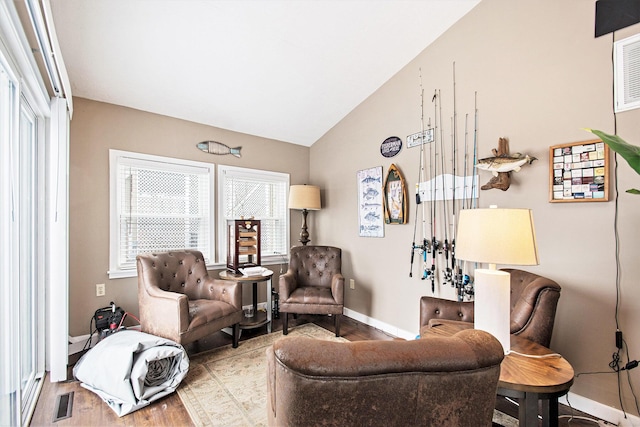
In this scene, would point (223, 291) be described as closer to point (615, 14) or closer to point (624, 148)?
point (624, 148)

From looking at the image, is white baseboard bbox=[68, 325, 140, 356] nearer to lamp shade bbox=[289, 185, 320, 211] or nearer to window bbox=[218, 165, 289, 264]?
window bbox=[218, 165, 289, 264]

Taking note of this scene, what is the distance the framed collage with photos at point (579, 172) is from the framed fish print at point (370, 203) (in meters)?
1.57

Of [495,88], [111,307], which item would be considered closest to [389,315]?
[495,88]

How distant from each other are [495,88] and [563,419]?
7.71 ft

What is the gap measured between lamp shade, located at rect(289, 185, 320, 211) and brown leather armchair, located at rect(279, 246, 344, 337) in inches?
21.3

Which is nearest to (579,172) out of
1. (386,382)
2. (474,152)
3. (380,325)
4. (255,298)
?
(474,152)

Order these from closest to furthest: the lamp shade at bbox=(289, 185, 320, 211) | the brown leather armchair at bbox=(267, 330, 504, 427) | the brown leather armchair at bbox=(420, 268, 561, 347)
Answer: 1. the brown leather armchair at bbox=(267, 330, 504, 427)
2. the brown leather armchair at bbox=(420, 268, 561, 347)
3. the lamp shade at bbox=(289, 185, 320, 211)

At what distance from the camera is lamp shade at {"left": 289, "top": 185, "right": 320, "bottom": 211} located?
3.64 m

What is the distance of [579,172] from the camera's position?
6.17 ft

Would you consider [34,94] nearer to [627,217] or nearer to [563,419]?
[627,217]

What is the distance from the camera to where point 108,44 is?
222cm

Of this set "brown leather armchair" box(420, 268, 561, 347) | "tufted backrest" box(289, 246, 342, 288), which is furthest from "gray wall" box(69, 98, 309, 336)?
"brown leather armchair" box(420, 268, 561, 347)

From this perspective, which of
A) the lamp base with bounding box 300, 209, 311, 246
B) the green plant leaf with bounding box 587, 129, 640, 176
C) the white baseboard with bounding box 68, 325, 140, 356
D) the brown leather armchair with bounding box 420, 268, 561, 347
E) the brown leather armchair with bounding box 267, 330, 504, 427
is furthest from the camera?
the lamp base with bounding box 300, 209, 311, 246

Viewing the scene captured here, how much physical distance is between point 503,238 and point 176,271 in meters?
2.77
